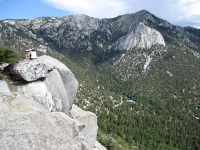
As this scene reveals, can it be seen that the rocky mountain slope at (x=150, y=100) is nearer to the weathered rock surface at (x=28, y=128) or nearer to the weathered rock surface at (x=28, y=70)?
the weathered rock surface at (x=28, y=70)

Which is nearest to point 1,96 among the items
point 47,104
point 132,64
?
point 47,104

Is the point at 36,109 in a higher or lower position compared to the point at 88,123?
higher

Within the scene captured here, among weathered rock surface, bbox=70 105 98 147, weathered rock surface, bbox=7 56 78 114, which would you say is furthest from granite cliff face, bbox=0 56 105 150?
weathered rock surface, bbox=70 105 98 147

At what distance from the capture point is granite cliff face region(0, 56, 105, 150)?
11312 mm

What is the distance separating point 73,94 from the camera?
86.5 ft

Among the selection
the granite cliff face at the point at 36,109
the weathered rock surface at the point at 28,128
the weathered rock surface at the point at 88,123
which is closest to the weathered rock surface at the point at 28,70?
the granite cliff face at the point at 36,109

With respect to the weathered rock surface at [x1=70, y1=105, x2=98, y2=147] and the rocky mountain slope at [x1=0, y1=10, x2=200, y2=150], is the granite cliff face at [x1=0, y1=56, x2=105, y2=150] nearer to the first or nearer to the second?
the weathered rock surface at [x1=70, y1=105, x2=98, y2=147]

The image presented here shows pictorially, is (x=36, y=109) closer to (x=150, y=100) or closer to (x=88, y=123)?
(x=88, y=123)

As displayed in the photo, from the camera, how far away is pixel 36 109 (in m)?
14.1

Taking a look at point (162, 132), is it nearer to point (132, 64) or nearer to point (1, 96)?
point (1, 96)

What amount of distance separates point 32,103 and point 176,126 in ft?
332

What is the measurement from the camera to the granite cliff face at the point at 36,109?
37.1 ft

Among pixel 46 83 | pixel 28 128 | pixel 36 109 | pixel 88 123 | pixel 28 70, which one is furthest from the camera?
pixel 88 123

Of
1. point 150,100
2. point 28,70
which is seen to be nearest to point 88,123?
point 28,70
